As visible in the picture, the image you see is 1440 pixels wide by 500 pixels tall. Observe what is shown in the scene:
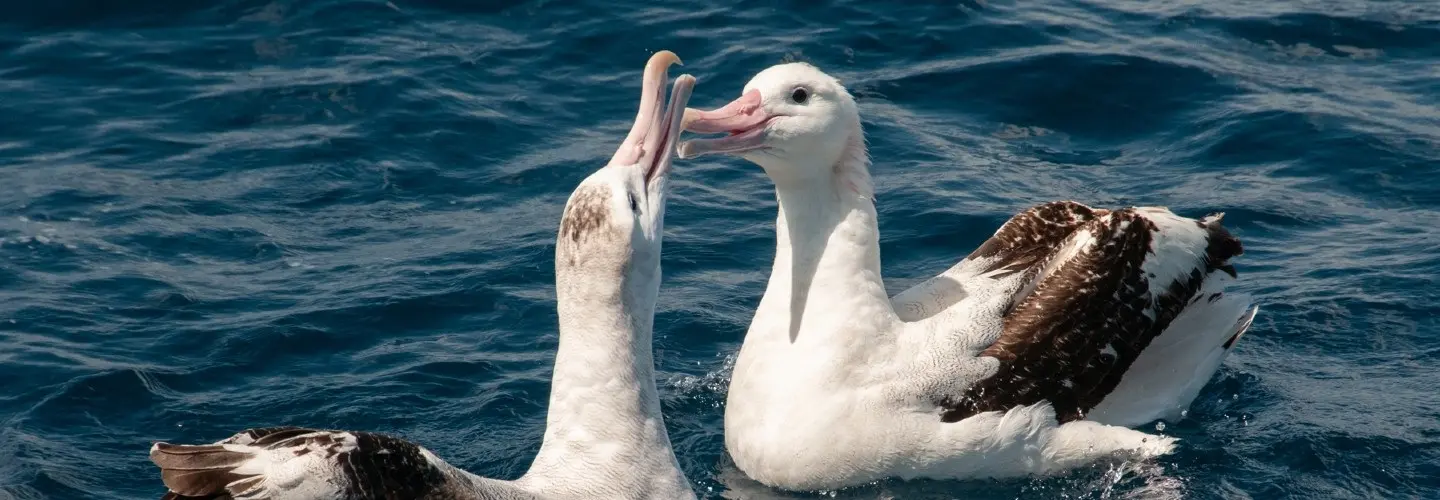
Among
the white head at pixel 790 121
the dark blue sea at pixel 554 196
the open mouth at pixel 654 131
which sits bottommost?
the dark blue sea at pixel 554 196

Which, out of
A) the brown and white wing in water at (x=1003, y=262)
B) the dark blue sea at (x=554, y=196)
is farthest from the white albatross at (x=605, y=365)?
the brown and white wing in water at (x=1003, y=262)

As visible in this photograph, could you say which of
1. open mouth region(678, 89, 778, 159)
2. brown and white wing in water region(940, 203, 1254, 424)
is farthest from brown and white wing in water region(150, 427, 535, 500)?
brown and white wing in water region(940, 203, 1254, 424)

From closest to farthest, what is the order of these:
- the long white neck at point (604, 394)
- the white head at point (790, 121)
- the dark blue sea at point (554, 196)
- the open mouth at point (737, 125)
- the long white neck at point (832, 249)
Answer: the long white neck at point (604, 394) < the open mouth at point (737, 125) < the white head at point (790, 121) < the long white neck at point (832, 249) < the dark blue sea at point (554, 196)

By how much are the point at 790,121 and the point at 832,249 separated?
747 mm

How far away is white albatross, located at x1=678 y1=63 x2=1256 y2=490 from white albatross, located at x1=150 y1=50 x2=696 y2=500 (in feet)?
3.66

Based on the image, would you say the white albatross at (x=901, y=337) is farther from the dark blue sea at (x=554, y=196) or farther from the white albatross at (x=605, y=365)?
the white albatross at (x=605, y=365)

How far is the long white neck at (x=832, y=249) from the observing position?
8.65m

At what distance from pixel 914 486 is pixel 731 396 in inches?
40.5

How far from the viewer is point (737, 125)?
8.29m

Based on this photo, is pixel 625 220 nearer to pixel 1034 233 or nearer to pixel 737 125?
pixel 737 125

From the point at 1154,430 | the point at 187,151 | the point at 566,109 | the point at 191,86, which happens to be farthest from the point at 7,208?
the point at 1154,430

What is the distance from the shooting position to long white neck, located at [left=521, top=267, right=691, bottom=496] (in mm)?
6750

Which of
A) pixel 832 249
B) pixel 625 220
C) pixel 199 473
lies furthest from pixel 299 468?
pixel 832 249

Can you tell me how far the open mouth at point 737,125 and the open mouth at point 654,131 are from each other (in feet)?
3.41
